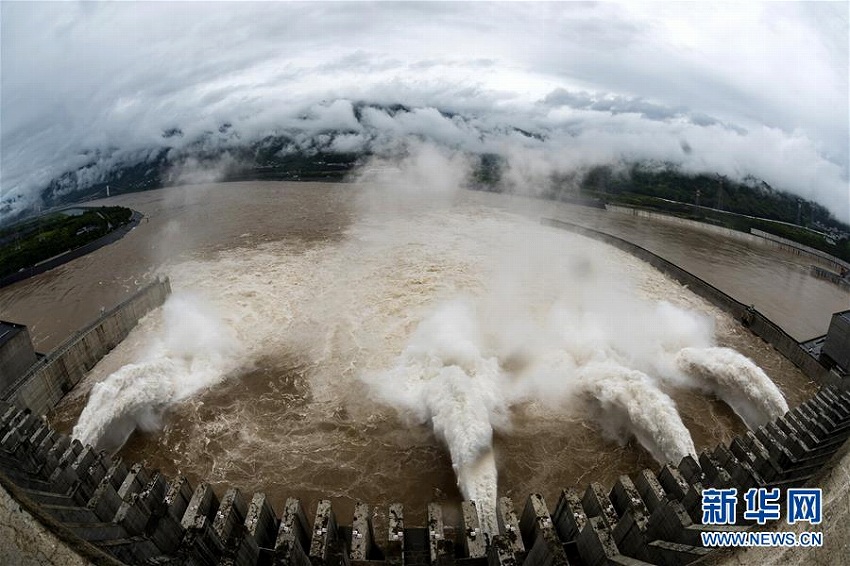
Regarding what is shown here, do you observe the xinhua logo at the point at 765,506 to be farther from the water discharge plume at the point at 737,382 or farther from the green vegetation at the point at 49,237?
the green vegetation at the point at 49,237

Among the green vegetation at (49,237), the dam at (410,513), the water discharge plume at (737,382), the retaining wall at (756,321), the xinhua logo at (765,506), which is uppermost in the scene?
the xinhua logo at (765,506)

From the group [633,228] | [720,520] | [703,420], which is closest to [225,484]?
[720,520]

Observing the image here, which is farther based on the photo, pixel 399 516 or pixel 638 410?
pixel 638 410

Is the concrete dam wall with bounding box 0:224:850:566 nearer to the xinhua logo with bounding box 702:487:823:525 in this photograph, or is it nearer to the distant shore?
the xinhua logo with bounding box 702:487:823:525

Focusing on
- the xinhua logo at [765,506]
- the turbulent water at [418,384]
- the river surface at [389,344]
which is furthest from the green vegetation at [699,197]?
the xinhua logo at [765,506]

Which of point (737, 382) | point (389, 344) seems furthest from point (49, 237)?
point (737, 382)

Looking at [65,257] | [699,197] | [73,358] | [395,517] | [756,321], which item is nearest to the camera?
[395,517]

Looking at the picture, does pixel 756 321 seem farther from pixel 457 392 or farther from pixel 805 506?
pixel 805 506
